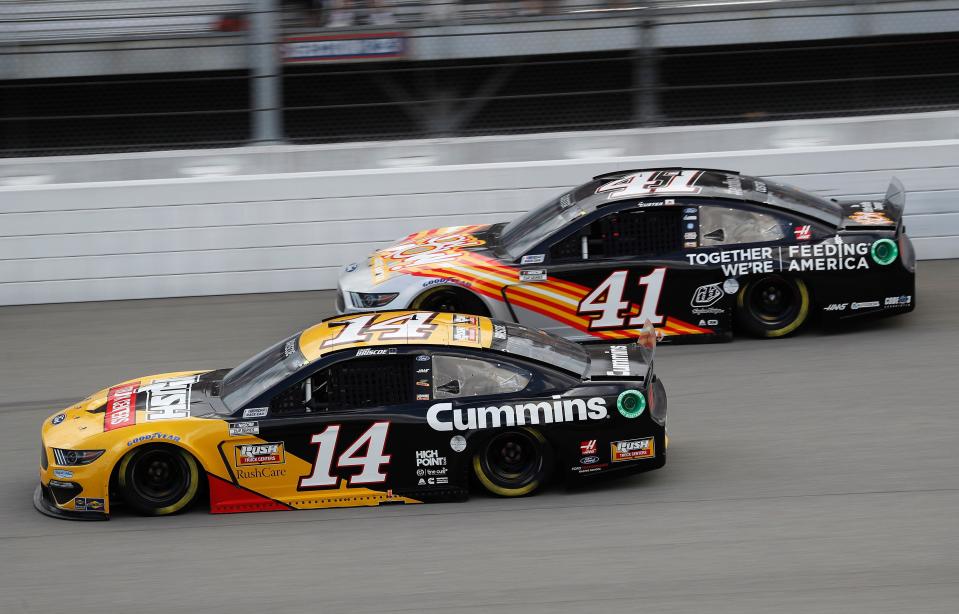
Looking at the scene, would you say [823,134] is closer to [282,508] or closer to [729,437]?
[729,437]

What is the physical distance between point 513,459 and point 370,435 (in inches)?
34.8

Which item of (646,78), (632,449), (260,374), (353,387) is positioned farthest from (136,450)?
(646,78)

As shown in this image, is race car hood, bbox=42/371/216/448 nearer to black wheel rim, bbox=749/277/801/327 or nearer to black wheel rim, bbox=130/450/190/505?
black wheel rim, bbox=130/450/190/505

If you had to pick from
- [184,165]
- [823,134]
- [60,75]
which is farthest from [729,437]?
[60,75]

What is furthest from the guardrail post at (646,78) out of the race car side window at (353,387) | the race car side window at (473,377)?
the race car side window at (353,387)

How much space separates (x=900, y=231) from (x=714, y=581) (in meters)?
4.93

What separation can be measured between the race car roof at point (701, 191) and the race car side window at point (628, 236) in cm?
14

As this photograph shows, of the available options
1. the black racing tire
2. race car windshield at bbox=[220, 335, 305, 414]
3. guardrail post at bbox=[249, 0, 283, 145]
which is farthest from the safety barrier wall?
race car windshield at bbox=[220, 335, 305, 414]

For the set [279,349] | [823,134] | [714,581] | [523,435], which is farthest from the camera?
[823,134]

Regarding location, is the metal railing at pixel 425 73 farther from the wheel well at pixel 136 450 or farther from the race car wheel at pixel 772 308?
the wheel well at pixel 136 450

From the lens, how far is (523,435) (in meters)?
7.27

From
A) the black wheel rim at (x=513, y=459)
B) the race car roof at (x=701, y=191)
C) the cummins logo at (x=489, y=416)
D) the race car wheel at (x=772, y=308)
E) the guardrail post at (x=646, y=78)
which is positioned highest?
the guardrail post at (x=646, y=78)

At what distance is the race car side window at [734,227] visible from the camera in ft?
32.8

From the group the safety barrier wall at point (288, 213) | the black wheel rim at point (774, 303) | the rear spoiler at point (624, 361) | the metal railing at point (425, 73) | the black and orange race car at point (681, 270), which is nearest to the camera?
the rear spoiler at point (624, 361)
